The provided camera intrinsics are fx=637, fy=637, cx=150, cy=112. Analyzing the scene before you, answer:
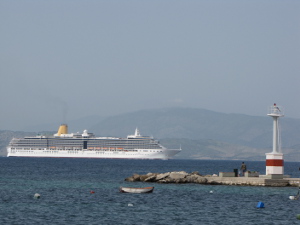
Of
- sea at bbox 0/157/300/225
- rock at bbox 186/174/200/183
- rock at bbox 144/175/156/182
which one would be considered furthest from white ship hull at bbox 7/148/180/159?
sea at bbox 0/157/300/225

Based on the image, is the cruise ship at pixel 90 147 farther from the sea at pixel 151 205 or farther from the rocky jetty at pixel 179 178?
the sea at pixel 151 205

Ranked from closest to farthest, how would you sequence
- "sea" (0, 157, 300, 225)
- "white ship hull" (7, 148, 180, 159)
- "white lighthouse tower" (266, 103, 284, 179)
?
"sea" (0, 157, 300, 225) < "white lighthouse tower" (266, 103, 284, 179) < "white ship hull" (7, 148, 180, 159)

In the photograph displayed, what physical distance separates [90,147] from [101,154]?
4611 millimetres

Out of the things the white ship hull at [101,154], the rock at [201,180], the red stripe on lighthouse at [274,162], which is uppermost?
the white ship hull at [101,154]

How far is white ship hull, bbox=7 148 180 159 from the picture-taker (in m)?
174

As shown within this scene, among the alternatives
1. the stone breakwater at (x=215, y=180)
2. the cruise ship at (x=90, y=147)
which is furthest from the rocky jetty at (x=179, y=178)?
the cruise ship at (x=90, y=147)

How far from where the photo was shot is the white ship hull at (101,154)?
569 ft

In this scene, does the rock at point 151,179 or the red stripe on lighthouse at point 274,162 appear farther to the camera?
the rock at point 151,179

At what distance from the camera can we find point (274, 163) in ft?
168

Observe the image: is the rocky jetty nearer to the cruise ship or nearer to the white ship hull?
the white ship hull

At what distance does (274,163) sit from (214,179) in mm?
5641

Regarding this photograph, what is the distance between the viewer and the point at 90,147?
18112cm

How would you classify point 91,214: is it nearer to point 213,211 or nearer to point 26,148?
point 213,211

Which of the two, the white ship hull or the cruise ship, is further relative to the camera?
the cruise ship
